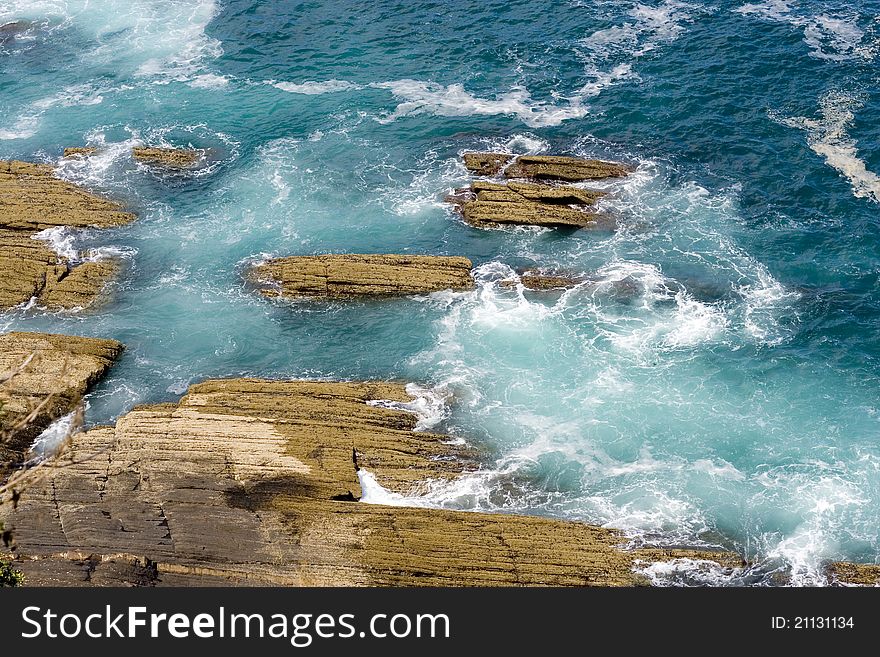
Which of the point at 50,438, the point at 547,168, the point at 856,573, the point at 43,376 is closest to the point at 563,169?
the point at 547,168

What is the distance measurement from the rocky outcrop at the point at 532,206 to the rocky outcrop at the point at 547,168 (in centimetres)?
179

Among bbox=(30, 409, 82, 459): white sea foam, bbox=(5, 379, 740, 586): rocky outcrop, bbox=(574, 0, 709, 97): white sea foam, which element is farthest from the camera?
bbox=(574, 0, 709, 97): white sea foam

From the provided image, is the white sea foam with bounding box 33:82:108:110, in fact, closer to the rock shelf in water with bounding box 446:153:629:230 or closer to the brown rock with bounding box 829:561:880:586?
the rock shelf in water with bounding box 446:153:629:230

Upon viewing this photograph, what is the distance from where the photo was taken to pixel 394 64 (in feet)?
304

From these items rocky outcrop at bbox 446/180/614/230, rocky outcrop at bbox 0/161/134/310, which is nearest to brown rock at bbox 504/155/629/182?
rocky outcrop at bbox 446/180/614/230

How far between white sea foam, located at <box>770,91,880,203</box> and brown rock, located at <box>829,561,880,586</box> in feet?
120

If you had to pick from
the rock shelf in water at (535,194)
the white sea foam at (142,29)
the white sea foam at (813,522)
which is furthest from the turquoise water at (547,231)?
the rock shelf in water at (535,194)

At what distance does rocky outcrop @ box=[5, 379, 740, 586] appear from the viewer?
43719 millimetres

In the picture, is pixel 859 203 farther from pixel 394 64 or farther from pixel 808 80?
pixel 394 64

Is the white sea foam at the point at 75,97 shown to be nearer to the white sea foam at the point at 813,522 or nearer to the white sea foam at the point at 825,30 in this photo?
the white sea foam at the point at 825,30

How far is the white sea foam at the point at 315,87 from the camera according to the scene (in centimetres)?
8969

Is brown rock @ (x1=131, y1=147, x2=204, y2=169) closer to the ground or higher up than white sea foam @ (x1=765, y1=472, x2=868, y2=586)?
higher up

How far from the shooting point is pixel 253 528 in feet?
147
